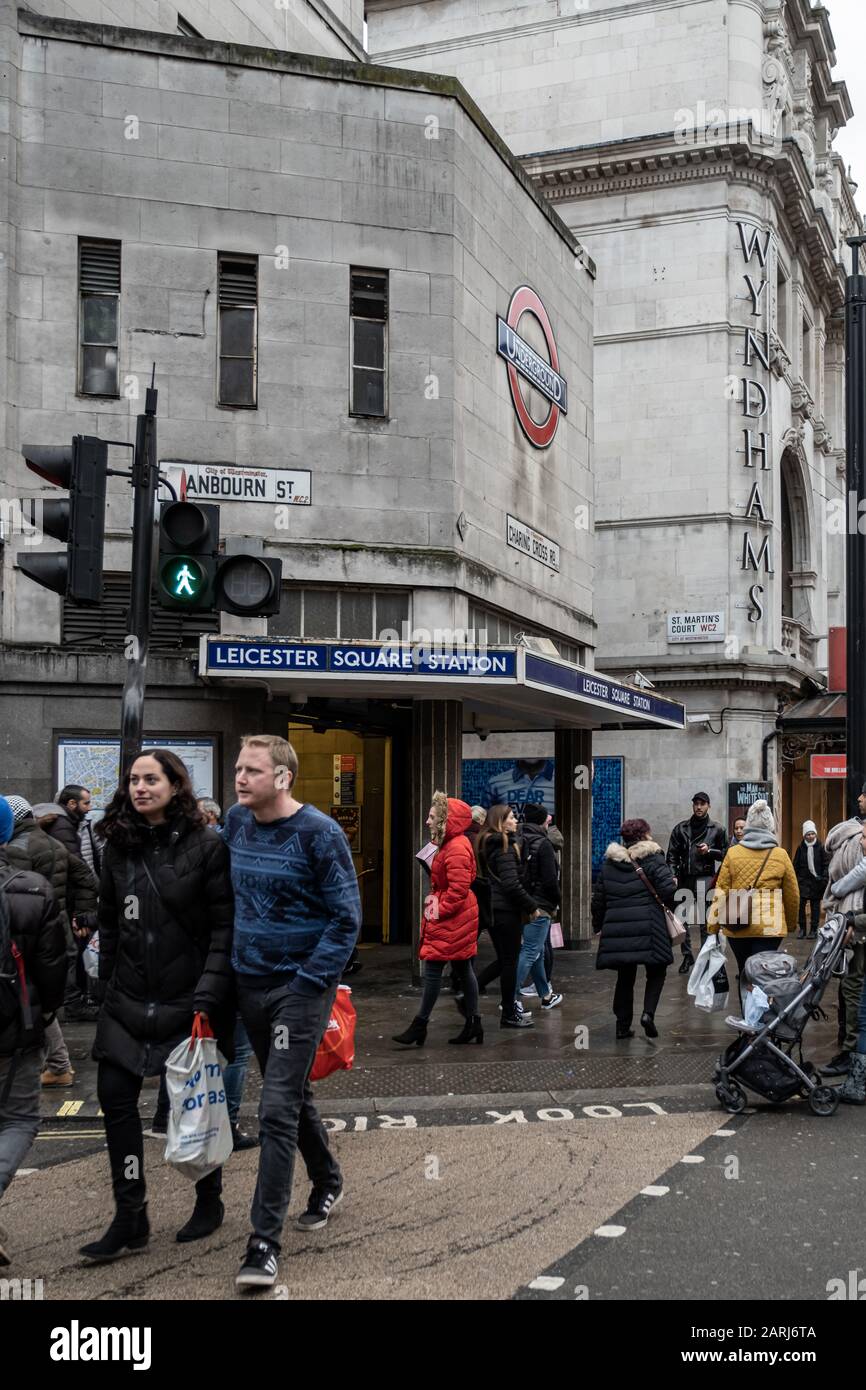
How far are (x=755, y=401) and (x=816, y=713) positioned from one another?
643cm

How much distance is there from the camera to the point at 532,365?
663 inches

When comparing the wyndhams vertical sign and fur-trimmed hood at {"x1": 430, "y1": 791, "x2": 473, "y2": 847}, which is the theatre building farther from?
the wyndhams vertical sign

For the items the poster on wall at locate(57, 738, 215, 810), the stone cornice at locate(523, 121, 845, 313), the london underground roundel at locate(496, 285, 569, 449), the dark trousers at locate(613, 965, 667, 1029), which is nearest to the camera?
the dark trousers at locate(613, 965, 667, 1029)

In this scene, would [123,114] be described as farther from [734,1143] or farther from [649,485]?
[649,485]

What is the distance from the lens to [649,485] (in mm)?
28094

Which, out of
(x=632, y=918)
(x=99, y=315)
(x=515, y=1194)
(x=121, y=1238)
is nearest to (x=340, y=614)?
(x=99, y=315)

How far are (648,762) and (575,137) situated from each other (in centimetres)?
1325

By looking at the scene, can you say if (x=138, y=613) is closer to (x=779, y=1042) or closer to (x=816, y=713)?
(x=779, y=1042)

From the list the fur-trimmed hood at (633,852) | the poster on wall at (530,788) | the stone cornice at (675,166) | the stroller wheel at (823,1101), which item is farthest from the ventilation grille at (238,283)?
the stone cornice at (675,166)

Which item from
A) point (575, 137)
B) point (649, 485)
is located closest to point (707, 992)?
point (649, 485)

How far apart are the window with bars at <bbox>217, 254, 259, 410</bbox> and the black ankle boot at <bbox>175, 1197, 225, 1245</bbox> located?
9.40 metres

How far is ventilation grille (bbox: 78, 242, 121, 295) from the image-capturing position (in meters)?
13.3

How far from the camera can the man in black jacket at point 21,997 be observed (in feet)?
17.3

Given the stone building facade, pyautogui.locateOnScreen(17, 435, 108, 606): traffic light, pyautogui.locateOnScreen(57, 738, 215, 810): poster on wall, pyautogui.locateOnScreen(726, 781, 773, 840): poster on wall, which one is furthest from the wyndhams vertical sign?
pyautogui.locateOnScreen(17, 435, 108, 606): traffic light
